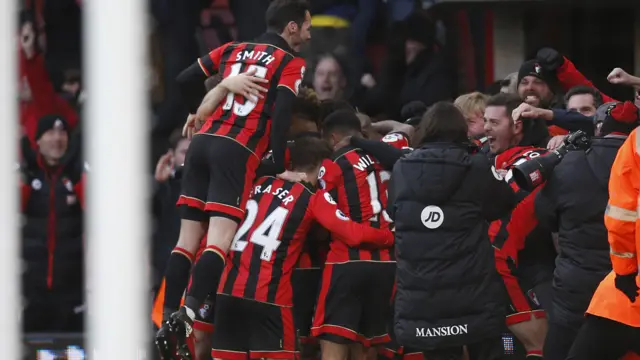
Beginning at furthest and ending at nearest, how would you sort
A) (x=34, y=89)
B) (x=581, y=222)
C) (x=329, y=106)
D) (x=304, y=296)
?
1. (x=34, y=89)
2. (x=329, y=106)
3. (x=304, y=296)
4. (x=581, y=222)

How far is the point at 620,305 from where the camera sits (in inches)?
215

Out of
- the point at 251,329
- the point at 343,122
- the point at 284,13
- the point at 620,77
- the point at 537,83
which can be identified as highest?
the point at 284,13

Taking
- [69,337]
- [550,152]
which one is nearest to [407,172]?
[550,152]

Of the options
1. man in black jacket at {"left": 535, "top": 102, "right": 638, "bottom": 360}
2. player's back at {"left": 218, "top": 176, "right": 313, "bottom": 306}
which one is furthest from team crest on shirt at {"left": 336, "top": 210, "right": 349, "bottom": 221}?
man in black jacket at {"left": 535, "top": 102, "right": 638, "bottom": 360}

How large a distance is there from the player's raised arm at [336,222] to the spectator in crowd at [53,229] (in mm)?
2361

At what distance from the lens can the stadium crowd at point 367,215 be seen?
6.25 metres

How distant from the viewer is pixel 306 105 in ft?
25.8

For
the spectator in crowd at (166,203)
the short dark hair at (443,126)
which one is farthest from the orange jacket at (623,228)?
the spectator in crowd at (166,203)

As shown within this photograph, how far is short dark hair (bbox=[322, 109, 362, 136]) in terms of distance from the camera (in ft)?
25.3

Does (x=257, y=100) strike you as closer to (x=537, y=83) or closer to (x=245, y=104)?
(x=245, y=104)

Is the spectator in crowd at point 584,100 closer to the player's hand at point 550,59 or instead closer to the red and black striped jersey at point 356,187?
the player's hand at point 550,59

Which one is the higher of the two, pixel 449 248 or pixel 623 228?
pixel 623 228

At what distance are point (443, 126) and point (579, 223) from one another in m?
0.80

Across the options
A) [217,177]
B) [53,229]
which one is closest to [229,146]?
[217,177]
